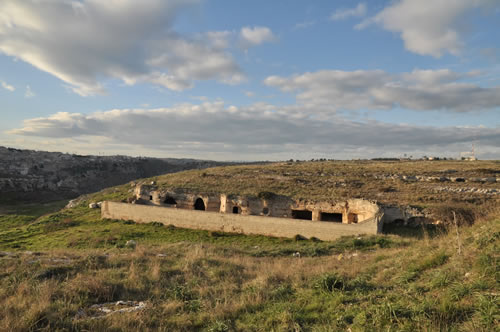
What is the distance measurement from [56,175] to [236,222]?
270 feet

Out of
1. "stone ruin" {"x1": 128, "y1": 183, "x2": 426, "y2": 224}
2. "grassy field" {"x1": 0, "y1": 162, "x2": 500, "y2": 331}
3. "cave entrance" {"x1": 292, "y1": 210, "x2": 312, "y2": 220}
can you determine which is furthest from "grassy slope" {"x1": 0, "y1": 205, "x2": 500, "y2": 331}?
"cave entrance" {"x1": 292, "y1": 210, "x2": 312, "y2": 220}

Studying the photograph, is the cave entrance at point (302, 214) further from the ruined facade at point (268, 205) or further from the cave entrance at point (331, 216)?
A: the cave entrance at point (331, 216)

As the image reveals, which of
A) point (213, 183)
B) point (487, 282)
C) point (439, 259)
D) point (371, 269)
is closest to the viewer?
point (487, 282)

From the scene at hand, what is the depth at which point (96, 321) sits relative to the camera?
16.5 ft

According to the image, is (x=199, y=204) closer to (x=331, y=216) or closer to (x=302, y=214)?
(x=302, y=214)

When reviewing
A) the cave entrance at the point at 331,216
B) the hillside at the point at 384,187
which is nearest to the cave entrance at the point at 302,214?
the cave entrance at the point at 331,216

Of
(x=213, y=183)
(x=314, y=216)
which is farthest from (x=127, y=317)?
(x=213, y=183)

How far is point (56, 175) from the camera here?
8144cm

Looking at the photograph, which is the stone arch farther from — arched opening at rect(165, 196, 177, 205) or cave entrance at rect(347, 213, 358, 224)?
cave entrance at rect(347, 213, 358, 224)

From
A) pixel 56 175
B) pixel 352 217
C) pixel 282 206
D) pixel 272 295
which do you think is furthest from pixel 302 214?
pixel 56 175

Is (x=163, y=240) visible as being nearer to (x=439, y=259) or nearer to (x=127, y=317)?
(x=127, y=317)

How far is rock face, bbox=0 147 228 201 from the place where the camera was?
203 ft

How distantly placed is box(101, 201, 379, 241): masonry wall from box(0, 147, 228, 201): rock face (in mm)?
45655

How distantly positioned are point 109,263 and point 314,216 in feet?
72.8
